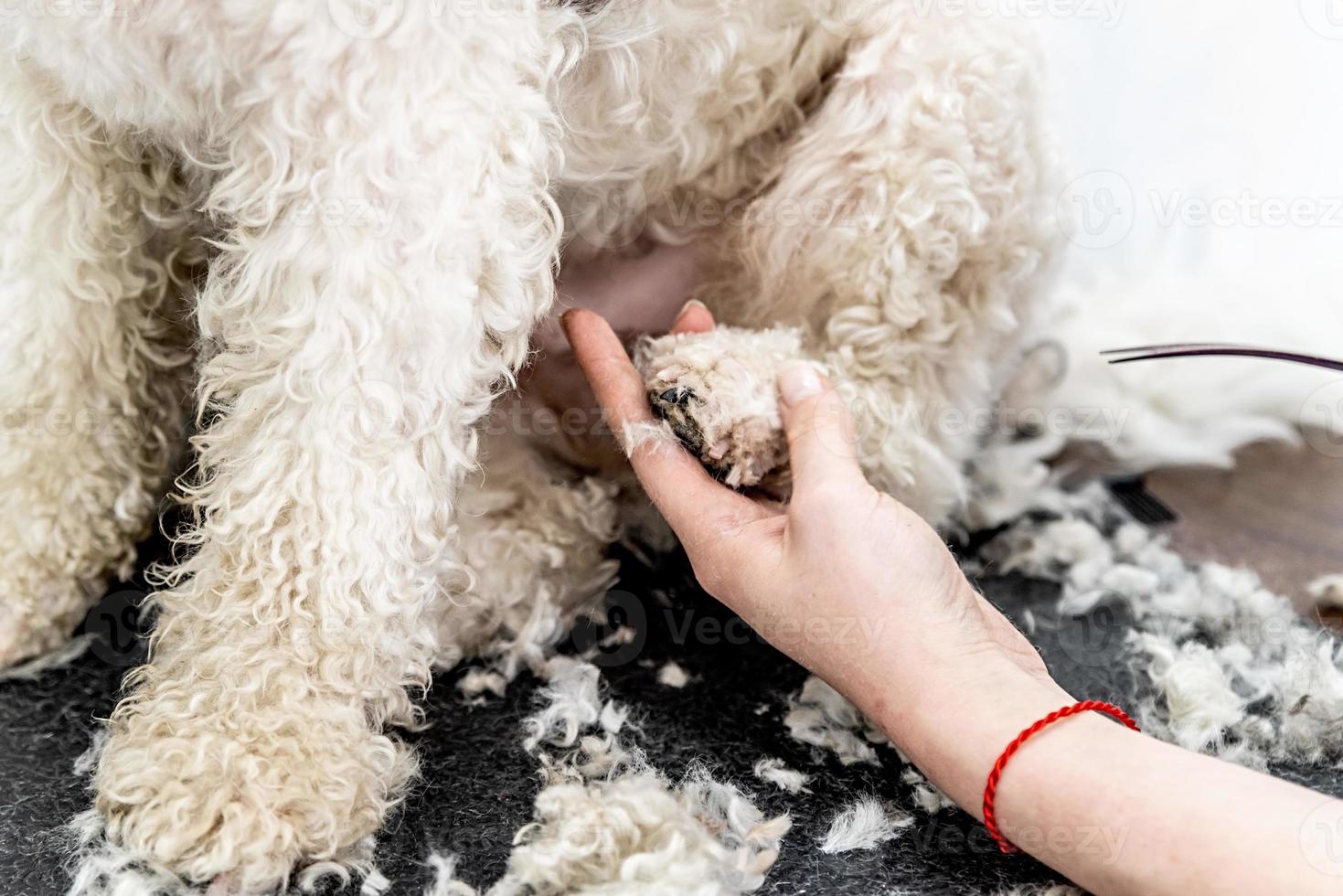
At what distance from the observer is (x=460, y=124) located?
0.80m

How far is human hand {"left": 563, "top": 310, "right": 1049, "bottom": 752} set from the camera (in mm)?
830

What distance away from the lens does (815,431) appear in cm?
97

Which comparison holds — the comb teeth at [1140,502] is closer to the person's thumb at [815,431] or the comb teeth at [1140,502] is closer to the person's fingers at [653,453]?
the person's thumb at [815,431]

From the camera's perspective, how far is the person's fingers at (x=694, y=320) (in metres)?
1.13

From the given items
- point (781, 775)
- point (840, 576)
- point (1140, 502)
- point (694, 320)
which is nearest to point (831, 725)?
point (781, 775)

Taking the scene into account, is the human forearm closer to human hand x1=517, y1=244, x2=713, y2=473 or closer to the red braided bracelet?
the red braided bracelet

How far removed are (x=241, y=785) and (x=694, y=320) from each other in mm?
579

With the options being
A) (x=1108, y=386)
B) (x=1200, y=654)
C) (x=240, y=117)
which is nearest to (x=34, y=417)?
(x=240, y=117)

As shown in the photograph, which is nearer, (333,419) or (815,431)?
(333,419)

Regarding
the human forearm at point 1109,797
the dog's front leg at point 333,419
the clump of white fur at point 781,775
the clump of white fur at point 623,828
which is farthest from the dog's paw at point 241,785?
the human forearm at point 1109,797

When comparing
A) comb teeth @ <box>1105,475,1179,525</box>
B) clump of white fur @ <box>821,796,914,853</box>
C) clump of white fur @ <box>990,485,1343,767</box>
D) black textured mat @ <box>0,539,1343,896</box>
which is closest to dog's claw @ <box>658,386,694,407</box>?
black textured mat @ <box>0,539,1343,896</box>

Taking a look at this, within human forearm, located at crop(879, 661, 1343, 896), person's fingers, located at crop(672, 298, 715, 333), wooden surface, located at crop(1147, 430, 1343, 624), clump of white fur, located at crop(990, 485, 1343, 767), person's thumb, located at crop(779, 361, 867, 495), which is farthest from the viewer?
wooden surface, located at crop(1147, 430, 1343, 624)

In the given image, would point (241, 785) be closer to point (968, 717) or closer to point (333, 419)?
point (333, 419)

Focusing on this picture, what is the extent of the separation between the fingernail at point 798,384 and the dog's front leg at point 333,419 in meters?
0.25
